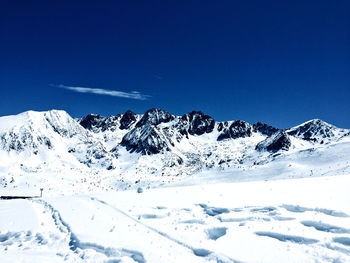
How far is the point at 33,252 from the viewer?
9531 millimetres

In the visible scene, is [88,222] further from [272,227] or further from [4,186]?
[4,186]

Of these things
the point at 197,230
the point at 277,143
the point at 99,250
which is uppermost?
the point at 277,143

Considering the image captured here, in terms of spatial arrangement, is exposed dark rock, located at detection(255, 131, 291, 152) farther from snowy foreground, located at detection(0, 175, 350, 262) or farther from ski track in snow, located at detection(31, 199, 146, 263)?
ski track in snow, located at detection(31, 199, 146, 263)

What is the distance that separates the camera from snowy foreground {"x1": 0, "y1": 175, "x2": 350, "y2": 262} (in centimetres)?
883

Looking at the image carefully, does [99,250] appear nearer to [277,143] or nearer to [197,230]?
[197,230]

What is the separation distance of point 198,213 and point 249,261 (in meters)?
6.56

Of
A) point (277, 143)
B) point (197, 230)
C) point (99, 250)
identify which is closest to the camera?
point (99, 250)

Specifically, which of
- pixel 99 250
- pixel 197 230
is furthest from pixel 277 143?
pixel 99 250

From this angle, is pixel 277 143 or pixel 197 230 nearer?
pixel 197 230

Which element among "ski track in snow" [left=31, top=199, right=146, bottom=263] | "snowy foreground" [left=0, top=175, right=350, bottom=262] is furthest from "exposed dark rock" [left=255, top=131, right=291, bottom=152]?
"ski track in snow" [left=31, top=199, right=146, bottom=263]

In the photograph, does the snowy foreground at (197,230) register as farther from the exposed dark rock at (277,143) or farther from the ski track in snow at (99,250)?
the exposed dark rock at (277,143)

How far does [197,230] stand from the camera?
1153cm

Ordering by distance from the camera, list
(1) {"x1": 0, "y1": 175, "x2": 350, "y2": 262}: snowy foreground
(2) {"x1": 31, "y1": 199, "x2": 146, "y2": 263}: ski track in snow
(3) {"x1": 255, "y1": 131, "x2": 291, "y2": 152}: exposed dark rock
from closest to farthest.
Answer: (1) {"x1": 0, "y1": 175, "x2": 350, "y2": 262}: snowy foreground < (2) {"x1": 31, "y1": 199, "x2": 146, "y2": 263}: ski track in snow < (3) {"x1": 255, "y1": 131, "x2": 291, "y2": 152}: exposed dark rock

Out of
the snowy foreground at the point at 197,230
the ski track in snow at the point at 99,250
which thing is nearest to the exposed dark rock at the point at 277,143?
the snowy foreground at the point at 197,230
